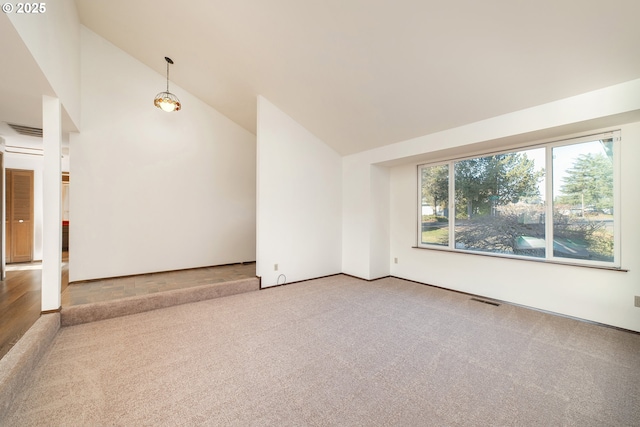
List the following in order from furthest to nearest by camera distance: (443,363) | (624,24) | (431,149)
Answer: (431,149)
(443,363)
(624,24)

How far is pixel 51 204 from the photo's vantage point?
2.72 metres

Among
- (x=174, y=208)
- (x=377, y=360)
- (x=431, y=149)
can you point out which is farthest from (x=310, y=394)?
(x=174, y=208)

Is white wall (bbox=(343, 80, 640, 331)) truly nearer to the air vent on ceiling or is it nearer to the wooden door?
the air vent on ceiling

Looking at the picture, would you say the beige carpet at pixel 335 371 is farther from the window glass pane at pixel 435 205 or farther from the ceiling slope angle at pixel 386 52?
the ceiling slope angle at pixel 386 52

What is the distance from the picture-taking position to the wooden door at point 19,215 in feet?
17.1

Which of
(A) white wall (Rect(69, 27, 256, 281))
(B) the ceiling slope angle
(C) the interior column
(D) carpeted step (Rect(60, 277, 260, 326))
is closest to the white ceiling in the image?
(B) the ceiling slope angle

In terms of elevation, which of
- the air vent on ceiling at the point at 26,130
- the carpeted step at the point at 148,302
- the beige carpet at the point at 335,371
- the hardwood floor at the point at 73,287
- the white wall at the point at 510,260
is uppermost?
the air vent on ceiling at the point at 26,130

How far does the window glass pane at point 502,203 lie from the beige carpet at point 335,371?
1.02 m

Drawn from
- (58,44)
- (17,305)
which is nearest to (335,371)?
(17,305)

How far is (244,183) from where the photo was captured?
5.59 m

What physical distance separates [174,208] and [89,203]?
1.16 metres

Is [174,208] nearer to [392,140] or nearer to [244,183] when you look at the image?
[244,183]

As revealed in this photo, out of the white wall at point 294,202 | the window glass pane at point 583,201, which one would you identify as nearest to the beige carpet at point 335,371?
the window glass pane at point 583,201
